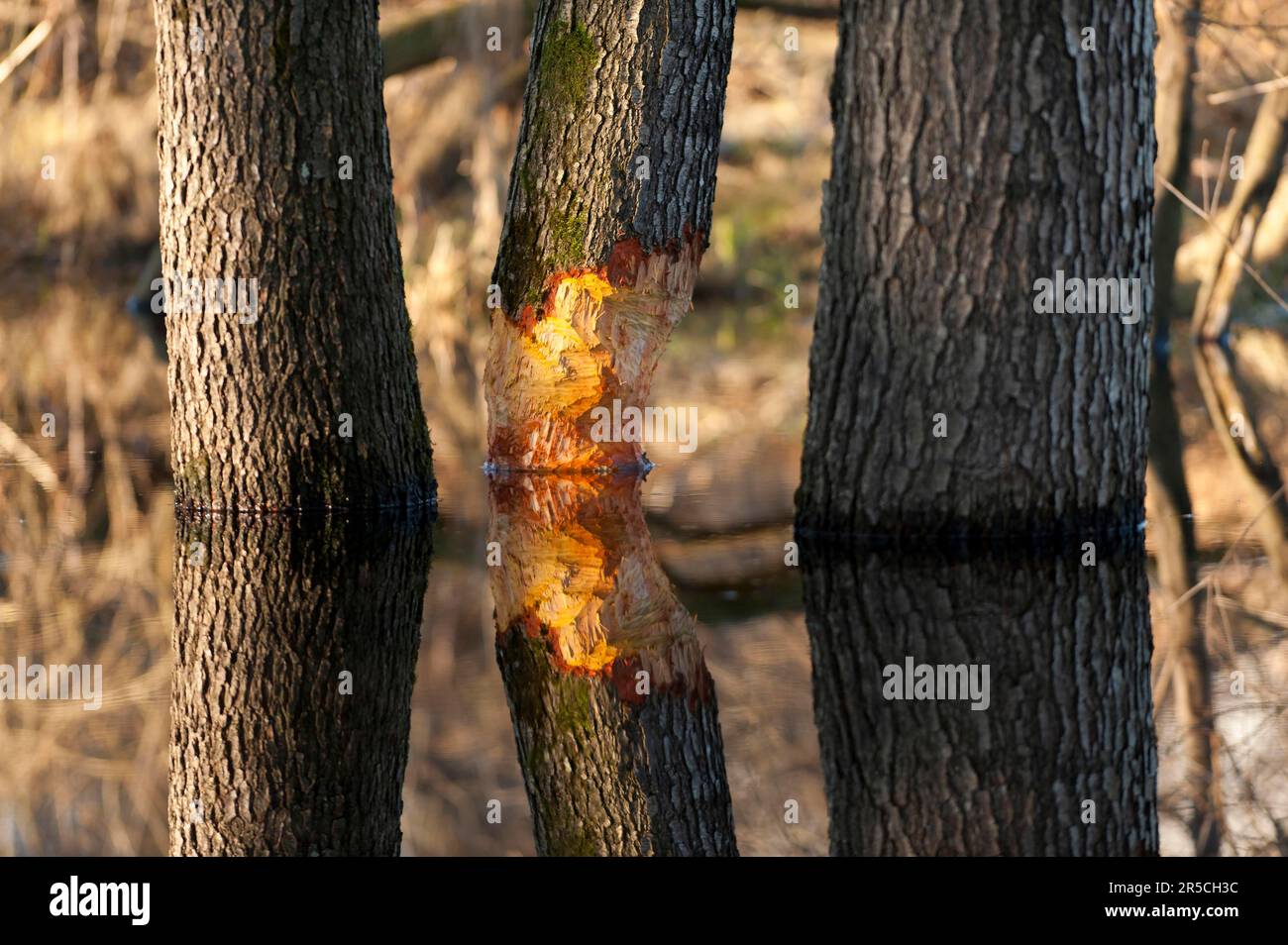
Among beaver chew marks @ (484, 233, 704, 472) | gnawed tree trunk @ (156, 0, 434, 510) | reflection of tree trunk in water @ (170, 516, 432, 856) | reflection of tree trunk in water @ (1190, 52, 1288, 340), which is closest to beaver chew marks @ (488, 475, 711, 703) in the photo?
beaver chew marks @ (484, 233, 704, 472)

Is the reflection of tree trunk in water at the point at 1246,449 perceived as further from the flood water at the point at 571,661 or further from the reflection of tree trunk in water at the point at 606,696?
the reflection of tree trunk in water at the point at 606,696

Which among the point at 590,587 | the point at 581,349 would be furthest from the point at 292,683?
the point at 581,349

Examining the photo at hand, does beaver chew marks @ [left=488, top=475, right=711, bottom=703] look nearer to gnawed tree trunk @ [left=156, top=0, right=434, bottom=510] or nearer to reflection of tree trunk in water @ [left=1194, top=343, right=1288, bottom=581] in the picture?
gnawed tree trunk @ [left=156, top=0, right=434, bottom=510]

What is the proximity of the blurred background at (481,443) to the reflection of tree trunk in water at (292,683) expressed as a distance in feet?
0.25

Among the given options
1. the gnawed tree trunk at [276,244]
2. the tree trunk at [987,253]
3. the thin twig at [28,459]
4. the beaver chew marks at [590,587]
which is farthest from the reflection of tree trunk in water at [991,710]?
the thin twig at [28,459]

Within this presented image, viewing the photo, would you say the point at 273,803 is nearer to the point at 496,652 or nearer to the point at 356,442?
the point at 496,652

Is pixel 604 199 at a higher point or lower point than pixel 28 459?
higher

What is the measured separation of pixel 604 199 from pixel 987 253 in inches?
68.4

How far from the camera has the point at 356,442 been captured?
600 centimetres

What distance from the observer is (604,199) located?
20.9 feet

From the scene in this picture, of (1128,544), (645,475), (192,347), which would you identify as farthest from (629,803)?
(645,475)

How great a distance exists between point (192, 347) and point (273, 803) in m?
2.77

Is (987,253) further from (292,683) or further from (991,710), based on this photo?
(292,683)

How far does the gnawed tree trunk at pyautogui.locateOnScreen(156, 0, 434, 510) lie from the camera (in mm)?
5668
